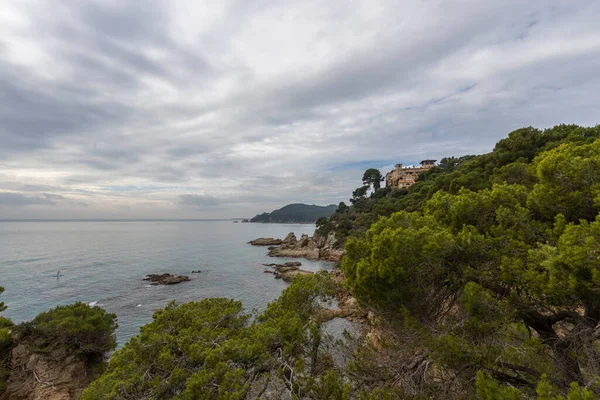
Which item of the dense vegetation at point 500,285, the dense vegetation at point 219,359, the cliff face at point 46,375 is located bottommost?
the cliff face at point 46,375

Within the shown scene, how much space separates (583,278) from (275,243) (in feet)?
244

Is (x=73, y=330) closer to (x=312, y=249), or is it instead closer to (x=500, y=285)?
(x=500, y=285)

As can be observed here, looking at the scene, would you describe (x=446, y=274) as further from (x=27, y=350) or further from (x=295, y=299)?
(x=27, y=350)

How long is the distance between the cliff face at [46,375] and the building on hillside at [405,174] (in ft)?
200

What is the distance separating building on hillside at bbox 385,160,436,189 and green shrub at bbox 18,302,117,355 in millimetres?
59588

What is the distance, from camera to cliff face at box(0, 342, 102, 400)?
443 inches

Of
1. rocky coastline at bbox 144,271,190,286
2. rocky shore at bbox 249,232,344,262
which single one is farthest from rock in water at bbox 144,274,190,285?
rocky shore at bbox 249,232,344,262

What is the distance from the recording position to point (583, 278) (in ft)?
14.5

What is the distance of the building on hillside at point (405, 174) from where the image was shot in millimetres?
65356

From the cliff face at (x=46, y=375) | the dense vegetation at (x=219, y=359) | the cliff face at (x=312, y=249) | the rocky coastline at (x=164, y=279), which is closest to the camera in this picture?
the dense vegetation at (x=219, y=359)

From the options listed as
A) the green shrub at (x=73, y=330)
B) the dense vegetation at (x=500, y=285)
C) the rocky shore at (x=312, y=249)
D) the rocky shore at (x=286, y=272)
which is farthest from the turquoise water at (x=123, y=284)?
the dense vegetation at (x=500, y=285)

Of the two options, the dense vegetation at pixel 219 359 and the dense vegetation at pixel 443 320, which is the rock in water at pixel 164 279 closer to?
the dense vegetation at pixel 443 320

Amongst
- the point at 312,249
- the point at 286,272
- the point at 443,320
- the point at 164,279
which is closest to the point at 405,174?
the point at 312,249

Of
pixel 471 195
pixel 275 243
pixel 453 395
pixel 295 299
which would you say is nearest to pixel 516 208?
pixel 471 195
